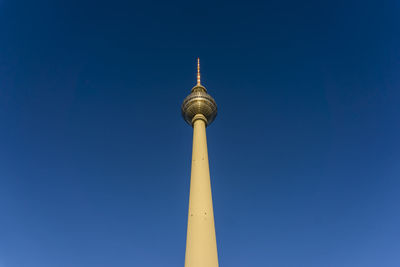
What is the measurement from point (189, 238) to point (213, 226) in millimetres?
2764

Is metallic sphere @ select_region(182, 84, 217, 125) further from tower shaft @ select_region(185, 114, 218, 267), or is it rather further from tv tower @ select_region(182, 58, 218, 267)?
tower shaft @ select_region(185, 114, 218, 267)

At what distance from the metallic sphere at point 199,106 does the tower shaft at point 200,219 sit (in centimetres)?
785

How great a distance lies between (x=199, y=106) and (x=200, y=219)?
1929cm

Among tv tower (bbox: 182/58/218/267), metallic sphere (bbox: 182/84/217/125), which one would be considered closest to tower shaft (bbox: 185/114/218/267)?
tv tower (bbox: 182/58/218/267)

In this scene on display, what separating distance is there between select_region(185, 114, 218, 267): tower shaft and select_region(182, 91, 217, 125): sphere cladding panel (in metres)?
7.86

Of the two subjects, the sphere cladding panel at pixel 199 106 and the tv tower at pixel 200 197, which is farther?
the sphere cladding panel at pixel 199 106

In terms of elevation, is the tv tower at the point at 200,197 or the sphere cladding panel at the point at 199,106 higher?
the sphere cladding panel at the point at 199,106

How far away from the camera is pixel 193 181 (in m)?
32.9

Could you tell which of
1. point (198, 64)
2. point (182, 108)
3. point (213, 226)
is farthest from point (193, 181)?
point (198, 64)

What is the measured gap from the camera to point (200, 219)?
28.7 m

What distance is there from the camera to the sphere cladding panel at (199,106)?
43.2m

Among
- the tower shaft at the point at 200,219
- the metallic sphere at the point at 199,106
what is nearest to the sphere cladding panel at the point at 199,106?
the metallic sphere at the point at 199,106

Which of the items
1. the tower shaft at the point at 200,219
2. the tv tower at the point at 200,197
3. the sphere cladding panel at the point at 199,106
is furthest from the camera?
the sphere cladding panel at the point at 199,106

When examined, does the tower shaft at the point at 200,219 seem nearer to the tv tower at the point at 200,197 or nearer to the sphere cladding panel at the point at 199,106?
the tv tower at the point at 200,197
